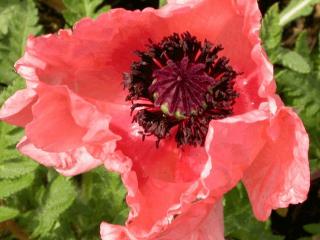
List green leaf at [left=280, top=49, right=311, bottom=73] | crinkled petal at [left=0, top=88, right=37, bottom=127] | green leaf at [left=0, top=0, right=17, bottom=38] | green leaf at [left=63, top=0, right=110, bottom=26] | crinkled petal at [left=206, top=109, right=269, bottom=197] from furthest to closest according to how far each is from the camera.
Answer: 1. green leaf at [left=0, top=0, right=17, bottom=38]
2. green leaf at [left=63, top=0, right=110, bottom=26]
3. green leaf at [left=280, top=49, right=311, bottom=73]
4. crinkled petal at [left=0, top=88, right=37, bottom=127]
5. crinkled petal at [left=206, top=109, right=269, bottom=197]

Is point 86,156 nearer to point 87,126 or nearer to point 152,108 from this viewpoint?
point 87,126

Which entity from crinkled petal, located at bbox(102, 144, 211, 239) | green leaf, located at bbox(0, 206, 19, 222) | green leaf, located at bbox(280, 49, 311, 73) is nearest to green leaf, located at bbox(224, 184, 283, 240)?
crinkled petal, located at bbox(102, 144, 211, 239)

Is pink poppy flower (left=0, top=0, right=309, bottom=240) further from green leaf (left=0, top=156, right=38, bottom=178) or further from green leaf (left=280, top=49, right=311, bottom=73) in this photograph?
green leaf (left=280, top=49, right=311, bottom=73)

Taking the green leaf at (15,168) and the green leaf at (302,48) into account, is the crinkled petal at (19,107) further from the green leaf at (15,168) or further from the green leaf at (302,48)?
A: the green leaf at (302,48)

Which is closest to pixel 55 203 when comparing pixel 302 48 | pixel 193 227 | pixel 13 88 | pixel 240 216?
pixel 13 88

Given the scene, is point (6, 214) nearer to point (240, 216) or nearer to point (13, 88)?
point (13, 88)

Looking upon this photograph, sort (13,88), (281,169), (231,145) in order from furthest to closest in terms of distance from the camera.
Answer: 1. (13,88)
2. (281,169)
3. (231,145)

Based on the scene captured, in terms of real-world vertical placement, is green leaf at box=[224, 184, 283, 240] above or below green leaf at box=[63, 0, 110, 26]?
below
